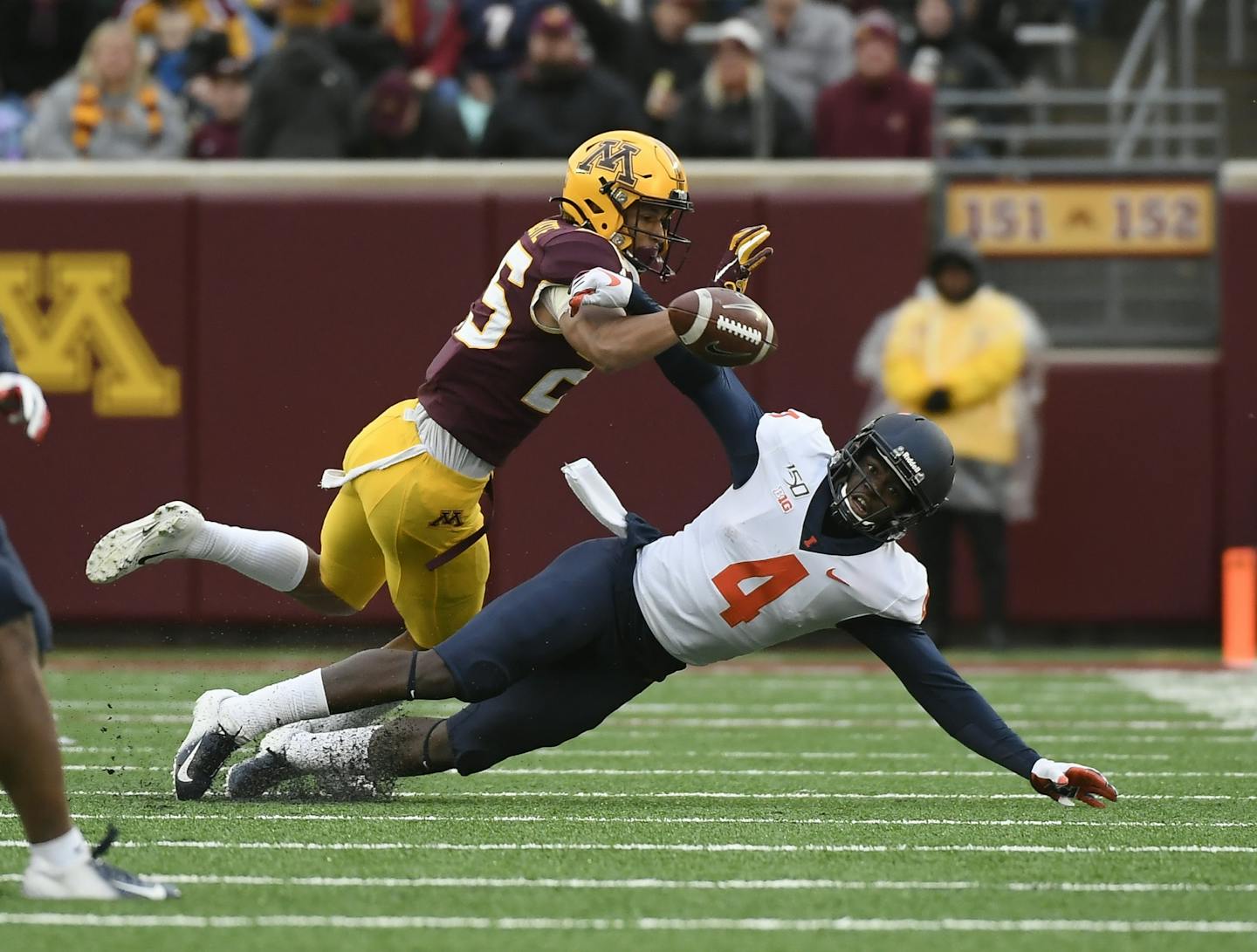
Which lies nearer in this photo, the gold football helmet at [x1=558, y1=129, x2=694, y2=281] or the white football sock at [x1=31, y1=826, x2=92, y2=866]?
the white football sock at [x1=31, y1=826, x2=92, y2=866]

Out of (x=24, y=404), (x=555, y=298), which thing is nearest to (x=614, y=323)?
(x=555, y=298)

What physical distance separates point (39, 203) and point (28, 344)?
2.32ft

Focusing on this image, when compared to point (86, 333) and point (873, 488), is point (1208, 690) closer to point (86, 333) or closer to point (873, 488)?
point (873, 488)

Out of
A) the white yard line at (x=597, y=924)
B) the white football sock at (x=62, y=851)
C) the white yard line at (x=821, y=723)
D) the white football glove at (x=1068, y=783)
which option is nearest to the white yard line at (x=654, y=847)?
the white football glove at (x=1068, y=783)

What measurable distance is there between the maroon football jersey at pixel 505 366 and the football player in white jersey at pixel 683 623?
15.3 inches

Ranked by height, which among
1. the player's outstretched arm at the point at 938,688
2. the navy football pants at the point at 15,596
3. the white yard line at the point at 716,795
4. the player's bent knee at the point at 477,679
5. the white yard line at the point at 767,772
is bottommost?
the white yard line at the point at 767,772

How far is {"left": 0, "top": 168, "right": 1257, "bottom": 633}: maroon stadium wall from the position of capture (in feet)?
35.6

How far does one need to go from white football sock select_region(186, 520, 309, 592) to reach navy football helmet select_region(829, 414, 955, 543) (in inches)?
66.5

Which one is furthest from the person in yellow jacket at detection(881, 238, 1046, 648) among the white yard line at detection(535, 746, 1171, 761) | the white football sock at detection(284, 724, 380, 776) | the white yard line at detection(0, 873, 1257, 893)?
the white yard line at detection(0, 873, 1257, 893)

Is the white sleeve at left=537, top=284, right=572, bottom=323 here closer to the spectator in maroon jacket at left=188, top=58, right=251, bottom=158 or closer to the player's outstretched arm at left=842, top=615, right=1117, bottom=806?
the player's outstretched arm at left=842, top=615, right=1117, bottom=806

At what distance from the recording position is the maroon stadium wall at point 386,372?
10.9 metres

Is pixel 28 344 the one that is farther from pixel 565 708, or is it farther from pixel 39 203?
pixel 565 708

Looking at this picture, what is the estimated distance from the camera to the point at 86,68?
1130 cm

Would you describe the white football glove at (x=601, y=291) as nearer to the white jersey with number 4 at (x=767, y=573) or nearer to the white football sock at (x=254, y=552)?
the white jersey with number 4 at (x=767, y=573)
